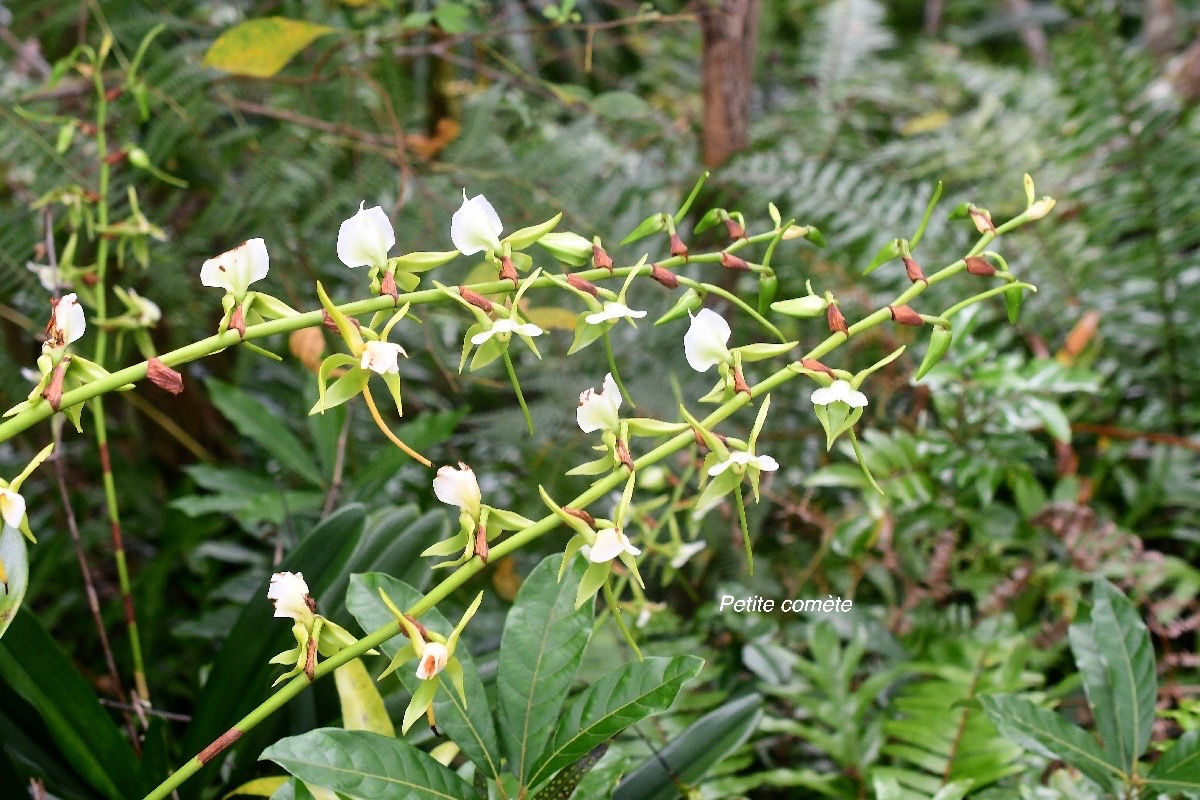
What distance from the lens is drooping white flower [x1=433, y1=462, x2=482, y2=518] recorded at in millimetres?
380

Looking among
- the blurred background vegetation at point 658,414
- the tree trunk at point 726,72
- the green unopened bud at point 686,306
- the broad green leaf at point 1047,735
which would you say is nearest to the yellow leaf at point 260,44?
the blurred background vegetation at point 658,414

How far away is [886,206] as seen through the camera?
1.13m

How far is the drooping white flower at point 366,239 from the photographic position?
39 centimetres

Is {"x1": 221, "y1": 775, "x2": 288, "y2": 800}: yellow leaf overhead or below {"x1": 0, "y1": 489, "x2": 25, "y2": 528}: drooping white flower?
below

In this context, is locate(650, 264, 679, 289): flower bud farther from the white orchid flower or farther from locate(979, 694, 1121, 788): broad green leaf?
locate(979, 694, 1121, 788): broad green leaf

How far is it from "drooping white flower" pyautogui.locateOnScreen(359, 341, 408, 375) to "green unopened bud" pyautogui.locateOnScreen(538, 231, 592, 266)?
0.34 ft

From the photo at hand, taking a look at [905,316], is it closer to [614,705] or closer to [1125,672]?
[614,705]

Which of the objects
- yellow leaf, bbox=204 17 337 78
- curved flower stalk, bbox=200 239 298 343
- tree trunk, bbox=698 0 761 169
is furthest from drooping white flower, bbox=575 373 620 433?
tree trunk, bbox=698 0 761 169

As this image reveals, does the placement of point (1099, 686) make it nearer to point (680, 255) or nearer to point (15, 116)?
point (680, 255)

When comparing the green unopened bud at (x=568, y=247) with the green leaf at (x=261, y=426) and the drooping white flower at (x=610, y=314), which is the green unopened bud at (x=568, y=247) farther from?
the green leaf at (x=261, y=426)

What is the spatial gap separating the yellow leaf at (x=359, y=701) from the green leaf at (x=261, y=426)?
0.32 m

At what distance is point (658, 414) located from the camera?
973mm

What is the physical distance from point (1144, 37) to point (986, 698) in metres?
2.18

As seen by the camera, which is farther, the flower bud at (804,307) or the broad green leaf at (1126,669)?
the broad green leaf at (1126,669)
